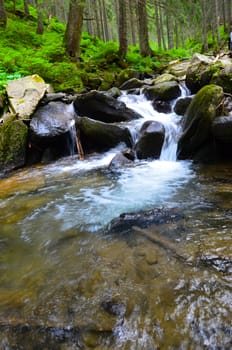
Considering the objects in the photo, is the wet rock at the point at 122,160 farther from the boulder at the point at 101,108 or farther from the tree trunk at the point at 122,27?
the tree trunk at the point at 122,27

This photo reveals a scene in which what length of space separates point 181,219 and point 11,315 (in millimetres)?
2351

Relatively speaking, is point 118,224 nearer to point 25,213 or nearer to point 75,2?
point 25,213

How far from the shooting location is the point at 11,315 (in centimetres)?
249

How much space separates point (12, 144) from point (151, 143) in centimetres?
343

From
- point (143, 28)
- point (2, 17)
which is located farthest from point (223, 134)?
point (2, 17)

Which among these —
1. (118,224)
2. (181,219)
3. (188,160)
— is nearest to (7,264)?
(118,224)

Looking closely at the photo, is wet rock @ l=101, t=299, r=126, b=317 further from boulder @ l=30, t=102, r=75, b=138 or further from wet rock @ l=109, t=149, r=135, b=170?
boulder @ l=30, t=102, r=75, b=138

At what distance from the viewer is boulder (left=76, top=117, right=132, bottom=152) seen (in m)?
7.98

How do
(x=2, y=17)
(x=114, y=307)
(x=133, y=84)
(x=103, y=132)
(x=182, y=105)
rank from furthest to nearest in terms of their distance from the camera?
(x=2, y=17), (x=133, y=84), (x=182, y=105), (x=103, y=132), (x=114, y=307)

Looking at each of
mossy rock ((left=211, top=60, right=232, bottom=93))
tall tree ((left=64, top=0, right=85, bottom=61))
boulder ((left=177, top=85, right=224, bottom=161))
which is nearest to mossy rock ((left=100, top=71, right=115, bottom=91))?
tall tree ((left=64, top=0, right=85, bottom=61))

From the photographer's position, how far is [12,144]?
7.32 meters

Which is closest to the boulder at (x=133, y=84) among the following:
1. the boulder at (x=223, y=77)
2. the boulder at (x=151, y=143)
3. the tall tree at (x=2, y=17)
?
the boulder at (x=223, y=77)

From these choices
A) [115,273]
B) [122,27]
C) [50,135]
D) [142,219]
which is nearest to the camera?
[115,273]

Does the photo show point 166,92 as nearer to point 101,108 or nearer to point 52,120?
point 101,108
